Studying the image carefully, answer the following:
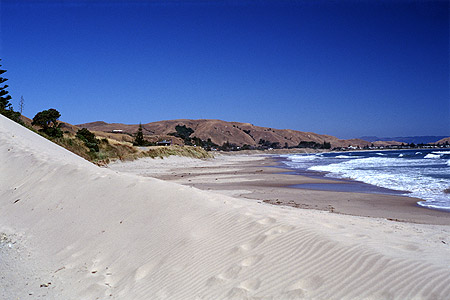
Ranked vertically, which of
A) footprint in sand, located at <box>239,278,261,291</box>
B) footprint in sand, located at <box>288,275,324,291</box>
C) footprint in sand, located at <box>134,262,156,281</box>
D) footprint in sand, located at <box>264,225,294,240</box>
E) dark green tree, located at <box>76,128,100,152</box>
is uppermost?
dark green tree, located at <box>76,128,100,152</box>

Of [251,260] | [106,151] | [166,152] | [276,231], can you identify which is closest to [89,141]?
[106,151]

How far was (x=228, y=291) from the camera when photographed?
3836mm

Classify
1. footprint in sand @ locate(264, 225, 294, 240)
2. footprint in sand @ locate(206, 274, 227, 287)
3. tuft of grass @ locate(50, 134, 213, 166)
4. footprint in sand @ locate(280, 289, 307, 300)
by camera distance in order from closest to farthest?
1. footprint in sand @ locate(280, 289, 307, 300)
2. footprint in sand @ locate(206, 274, 227, 287)
3. footprint in sand @ locate(264, 225, 294, 240)
4. tuft of grass @ locate(50, 134, 213, 166)

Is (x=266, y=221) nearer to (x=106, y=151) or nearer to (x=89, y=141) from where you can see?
(x=106, y=151)

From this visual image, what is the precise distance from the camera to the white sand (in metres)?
3.69

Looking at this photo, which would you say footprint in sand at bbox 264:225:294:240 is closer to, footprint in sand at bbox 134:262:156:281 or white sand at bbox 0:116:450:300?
white sand at bbox 0:116:450:300

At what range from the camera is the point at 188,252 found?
493 cm

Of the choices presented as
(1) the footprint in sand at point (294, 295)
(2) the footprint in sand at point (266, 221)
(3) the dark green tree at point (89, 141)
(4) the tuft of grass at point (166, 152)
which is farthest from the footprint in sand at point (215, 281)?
(4) the tuft of grass at point (166, 152)

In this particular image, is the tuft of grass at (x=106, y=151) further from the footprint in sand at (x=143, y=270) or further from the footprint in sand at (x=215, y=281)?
the footprint in sand at (x=215, y=281)

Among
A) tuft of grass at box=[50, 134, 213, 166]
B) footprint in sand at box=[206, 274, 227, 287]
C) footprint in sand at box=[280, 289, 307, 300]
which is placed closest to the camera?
footprint in sand at box=[280, 289, 307, 300]

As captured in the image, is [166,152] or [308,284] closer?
[308,284]

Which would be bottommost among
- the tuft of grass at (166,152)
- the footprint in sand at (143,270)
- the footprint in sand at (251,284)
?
the footprint in sand at (143,270)

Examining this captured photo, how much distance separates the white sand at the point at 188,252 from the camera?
12.1 ft

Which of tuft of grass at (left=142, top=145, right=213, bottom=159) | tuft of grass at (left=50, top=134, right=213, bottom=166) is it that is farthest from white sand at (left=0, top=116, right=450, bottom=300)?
tuft of grass at (left=142, top=145, right=213, bottom=159)
